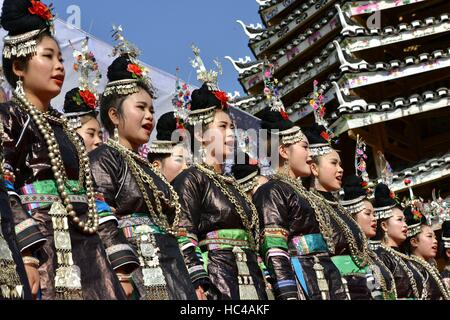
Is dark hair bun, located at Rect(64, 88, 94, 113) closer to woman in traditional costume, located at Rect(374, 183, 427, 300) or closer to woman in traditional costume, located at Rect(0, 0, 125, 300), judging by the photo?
woman in traditional costume, located at Rect(0, 0, 125, 300)

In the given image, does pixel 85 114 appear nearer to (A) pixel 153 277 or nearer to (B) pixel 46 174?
(A) pixel 153 277

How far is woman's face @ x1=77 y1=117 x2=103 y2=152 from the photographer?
8.41 m

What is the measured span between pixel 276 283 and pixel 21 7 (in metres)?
2.96

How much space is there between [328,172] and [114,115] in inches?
125

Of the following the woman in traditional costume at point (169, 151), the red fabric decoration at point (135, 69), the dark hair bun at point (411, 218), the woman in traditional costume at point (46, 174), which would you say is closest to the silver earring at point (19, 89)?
the woman in traditional costume at point (46, 174)

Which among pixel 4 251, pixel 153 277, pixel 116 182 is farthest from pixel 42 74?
pixel 4 251

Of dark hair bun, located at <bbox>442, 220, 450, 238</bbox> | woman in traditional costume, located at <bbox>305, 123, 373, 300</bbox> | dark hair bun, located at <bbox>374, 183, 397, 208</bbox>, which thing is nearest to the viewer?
woman in traditional costume, located at <bbox>305, 123, 373, 300</bbox>

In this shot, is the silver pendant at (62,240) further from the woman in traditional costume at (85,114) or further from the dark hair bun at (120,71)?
the woman in traditional costume at (85,114)

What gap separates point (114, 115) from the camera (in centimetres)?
704

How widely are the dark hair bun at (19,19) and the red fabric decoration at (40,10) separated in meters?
0.02

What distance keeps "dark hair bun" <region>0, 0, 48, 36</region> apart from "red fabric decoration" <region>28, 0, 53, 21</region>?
2 centimetres

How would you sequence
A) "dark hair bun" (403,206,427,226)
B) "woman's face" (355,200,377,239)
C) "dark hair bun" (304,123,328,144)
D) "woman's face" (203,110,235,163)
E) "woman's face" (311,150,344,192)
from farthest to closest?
1. "dark hair bun" (403,206,427,226)
2. "woman's face" (355,200,377,239)
3. "dark hair bun" (304,123,328,144)
4. "woman's face" (311,150,344,192)
5. "woman's face" (203,110,235,163)

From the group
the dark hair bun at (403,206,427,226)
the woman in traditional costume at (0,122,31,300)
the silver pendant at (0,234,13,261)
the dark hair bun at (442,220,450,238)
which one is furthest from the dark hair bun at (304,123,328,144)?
the dark hair bun at (442,220,450,238)
